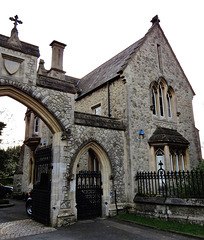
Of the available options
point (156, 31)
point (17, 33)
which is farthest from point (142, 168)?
point (156, 31)

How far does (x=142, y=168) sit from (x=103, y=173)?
7.58ft

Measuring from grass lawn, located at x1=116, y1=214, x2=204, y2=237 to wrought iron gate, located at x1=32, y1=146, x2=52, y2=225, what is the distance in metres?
3.28

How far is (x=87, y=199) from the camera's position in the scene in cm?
950

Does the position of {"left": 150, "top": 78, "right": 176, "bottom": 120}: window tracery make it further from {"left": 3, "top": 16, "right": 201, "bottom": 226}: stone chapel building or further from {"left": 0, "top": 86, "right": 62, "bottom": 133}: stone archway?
{"left": 0, "top": 86, "right": 62, "bottom": 133}: stone archway

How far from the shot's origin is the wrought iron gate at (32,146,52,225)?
8.35 m

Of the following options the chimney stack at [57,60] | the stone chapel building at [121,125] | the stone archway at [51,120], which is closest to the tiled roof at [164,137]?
the stone chapel building at [121,125]

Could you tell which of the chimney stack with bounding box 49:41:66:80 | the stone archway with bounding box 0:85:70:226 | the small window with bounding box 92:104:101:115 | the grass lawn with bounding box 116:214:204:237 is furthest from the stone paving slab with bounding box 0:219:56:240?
the chimney stack with bounding box 49:41:66:80

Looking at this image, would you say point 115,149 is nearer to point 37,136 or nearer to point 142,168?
point 142,168

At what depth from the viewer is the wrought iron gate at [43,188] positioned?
27.4 feet

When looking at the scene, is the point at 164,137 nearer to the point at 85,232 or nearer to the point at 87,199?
the point at 87,199

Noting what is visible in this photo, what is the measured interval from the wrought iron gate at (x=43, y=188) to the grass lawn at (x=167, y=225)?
328 centimetres

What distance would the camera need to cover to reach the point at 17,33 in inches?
337

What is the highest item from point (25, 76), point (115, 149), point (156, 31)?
point (156, 31)

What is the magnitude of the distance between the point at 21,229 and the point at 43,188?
1.75 meters
